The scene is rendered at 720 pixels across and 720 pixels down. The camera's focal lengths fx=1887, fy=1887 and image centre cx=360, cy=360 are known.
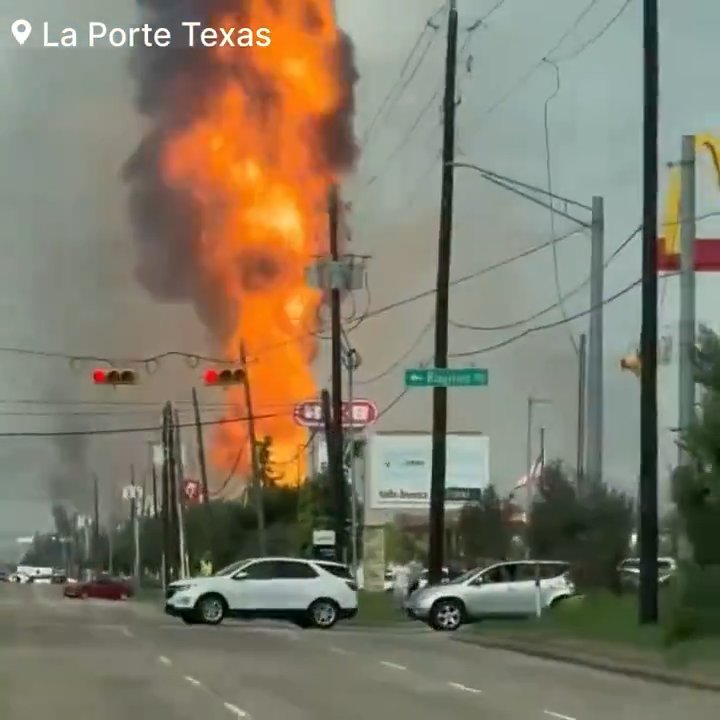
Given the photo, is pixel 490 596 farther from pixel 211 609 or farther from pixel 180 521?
pixel 180 521

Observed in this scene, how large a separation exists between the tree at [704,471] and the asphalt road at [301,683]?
151 inches

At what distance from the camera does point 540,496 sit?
5328 centimetres

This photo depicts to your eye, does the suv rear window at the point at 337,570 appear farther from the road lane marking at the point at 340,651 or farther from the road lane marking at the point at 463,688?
the road lane marking at the point at 463,688

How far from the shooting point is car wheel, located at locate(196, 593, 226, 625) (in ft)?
148

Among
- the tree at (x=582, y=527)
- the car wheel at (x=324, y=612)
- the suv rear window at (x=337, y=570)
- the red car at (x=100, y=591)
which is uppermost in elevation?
the tree at (x=582, y=527)

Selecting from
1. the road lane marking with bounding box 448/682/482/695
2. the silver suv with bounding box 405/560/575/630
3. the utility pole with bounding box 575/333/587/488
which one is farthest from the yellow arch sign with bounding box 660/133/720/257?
the road lane marking with bounding box 448/682/482/695

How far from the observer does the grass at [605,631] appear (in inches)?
1196

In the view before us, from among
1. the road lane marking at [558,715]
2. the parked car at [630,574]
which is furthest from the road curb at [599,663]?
the parked car at [630,574]

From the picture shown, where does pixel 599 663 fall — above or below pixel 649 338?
below

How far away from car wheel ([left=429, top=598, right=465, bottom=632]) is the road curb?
3.78 m

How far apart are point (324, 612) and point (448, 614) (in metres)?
3.54

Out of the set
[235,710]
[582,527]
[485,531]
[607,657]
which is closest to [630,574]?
[582,527]

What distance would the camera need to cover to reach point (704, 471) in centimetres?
3222

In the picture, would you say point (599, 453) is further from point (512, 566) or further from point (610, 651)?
point (610, 651)
